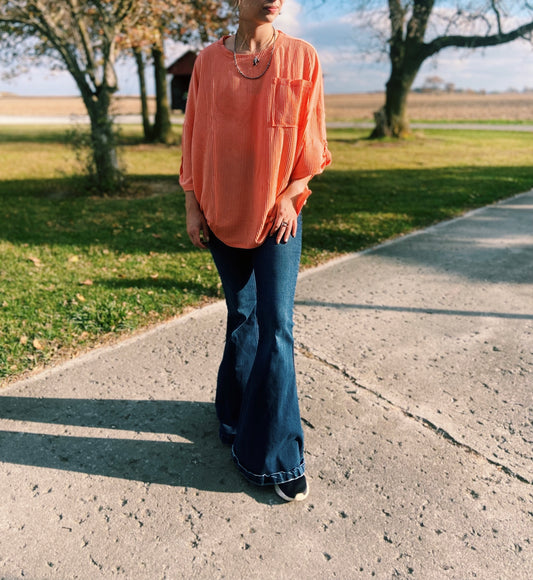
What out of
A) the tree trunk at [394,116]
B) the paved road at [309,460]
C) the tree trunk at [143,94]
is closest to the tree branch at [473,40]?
the tree trunk at [394,116]

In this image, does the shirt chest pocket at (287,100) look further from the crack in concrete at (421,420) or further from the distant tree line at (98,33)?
the distant tree line at (98,33)

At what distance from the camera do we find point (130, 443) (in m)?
2.71

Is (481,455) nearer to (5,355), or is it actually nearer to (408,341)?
(408,341)

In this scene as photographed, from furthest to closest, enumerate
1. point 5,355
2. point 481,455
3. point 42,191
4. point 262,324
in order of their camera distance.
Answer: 1. point 42,191
2. point 5,355
3. point 481,455
4. point 262,324

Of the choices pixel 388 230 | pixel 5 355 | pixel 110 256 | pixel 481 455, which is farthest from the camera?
pixel 388 230

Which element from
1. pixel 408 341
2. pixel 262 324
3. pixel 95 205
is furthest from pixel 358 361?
pixel 95 205

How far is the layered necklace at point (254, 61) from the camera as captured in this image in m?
2.01

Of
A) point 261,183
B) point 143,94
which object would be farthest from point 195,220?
point 143,94

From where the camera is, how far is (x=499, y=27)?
54.2 feet

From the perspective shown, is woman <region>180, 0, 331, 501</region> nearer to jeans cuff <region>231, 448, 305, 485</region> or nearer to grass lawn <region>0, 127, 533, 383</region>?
jeans cuff <region>231, 448, 305, 485</region>

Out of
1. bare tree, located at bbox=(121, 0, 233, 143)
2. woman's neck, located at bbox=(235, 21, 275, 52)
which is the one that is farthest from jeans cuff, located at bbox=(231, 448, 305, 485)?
bare tree, located at bbox=(121, 0, 233, 143)

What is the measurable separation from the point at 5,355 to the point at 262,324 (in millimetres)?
2119

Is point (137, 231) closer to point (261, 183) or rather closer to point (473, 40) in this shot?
point (261, 183)

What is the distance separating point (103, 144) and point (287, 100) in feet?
25.9
